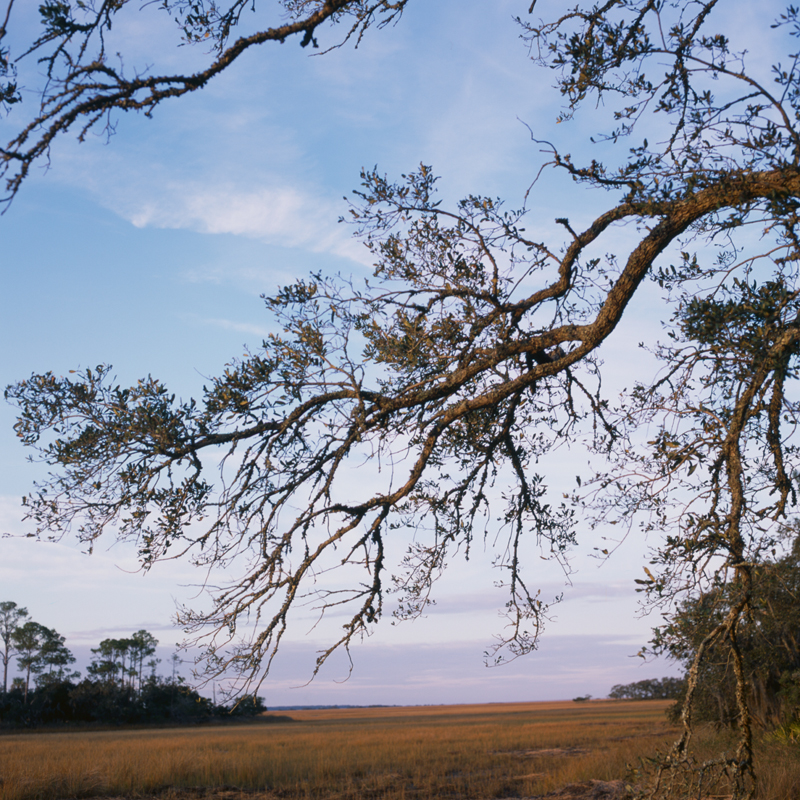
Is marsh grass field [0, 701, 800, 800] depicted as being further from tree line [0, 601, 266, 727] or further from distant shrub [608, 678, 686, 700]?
distant shrub [608, 678, 686, 700]

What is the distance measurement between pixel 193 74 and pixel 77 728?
59.4 meters

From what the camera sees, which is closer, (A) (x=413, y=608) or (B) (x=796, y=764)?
(A) (x=413, y=608)

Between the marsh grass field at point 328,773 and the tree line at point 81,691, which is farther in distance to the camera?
the tree line at point 81,691

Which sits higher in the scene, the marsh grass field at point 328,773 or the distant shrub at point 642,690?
the marsh grass field at point 328,773

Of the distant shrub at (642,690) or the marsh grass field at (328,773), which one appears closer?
the marsh grass field at (328,773)

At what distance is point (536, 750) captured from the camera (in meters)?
28.2

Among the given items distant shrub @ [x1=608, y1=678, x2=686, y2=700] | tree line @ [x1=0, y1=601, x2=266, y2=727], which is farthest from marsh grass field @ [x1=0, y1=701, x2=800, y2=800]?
distant shrub @ [x1=608, y1=678, x2=686, y2=700]

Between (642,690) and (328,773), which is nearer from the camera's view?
(328,773)

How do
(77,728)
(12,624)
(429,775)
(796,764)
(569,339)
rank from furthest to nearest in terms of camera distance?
(12,624) < (77,728) < (429,775) < (796,764) < (569,339)

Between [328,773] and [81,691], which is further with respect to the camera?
[81,691]

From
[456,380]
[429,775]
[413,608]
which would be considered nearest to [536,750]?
[429,775]

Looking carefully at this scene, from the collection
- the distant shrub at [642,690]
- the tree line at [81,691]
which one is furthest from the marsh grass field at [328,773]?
the distant shrub at [642,690]

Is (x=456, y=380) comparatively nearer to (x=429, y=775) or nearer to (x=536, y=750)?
(x=429, y=775)

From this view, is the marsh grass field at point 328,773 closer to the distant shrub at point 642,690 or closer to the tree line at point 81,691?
the tree line at point 81,691
